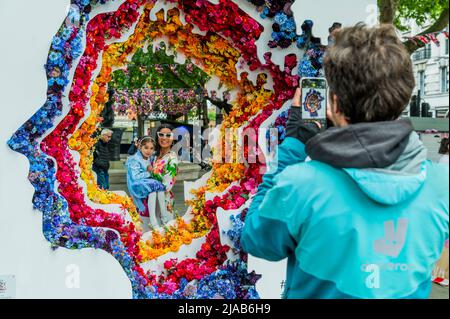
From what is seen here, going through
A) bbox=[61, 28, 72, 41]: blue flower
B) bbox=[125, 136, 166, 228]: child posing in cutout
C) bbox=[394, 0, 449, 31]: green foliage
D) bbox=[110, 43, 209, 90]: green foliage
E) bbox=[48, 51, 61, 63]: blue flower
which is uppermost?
bbox=[394, 0, 449, 31]: green foliage

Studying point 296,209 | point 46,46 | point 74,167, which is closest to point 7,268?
point 74,167

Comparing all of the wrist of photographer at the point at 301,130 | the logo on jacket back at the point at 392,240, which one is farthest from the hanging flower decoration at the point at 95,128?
the logo on jacket back at the point at 392,240

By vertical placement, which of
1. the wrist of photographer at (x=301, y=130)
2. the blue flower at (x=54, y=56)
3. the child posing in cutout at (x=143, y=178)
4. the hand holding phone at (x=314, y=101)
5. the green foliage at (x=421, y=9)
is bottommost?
the child posing in cutout at (x=143, y=178)

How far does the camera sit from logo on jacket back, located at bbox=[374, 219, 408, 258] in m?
1.35

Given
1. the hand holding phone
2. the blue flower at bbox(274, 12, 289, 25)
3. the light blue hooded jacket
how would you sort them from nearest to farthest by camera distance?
the light blue hooded jacket < the hand holding phone < the blue flower at bbox(274, 12, 289, 25)

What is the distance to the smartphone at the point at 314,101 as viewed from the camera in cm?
238

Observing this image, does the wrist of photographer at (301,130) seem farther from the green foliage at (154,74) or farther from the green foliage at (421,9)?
the green foliage at (421,9)

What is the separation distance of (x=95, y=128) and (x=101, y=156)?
11.6ft

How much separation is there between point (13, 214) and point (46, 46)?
95 centimetres

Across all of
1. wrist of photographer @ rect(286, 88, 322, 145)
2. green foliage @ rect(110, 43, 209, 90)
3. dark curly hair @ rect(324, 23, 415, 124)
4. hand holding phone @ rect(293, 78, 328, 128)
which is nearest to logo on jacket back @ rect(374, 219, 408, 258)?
dark curly hair @ rect(324, 23, 415, 124)

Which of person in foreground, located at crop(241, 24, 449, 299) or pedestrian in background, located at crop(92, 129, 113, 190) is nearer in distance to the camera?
person in foreground, located at crop(241, 24, 449, 299)

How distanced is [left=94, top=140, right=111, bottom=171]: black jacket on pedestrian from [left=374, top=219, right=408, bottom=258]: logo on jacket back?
20.1ft

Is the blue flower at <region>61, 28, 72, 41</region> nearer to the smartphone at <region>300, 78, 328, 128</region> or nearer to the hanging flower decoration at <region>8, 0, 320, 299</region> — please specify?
the hanging flower decoration at <region>8, 0, 320, 299</region>

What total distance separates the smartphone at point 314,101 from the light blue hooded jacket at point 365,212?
0.91m
